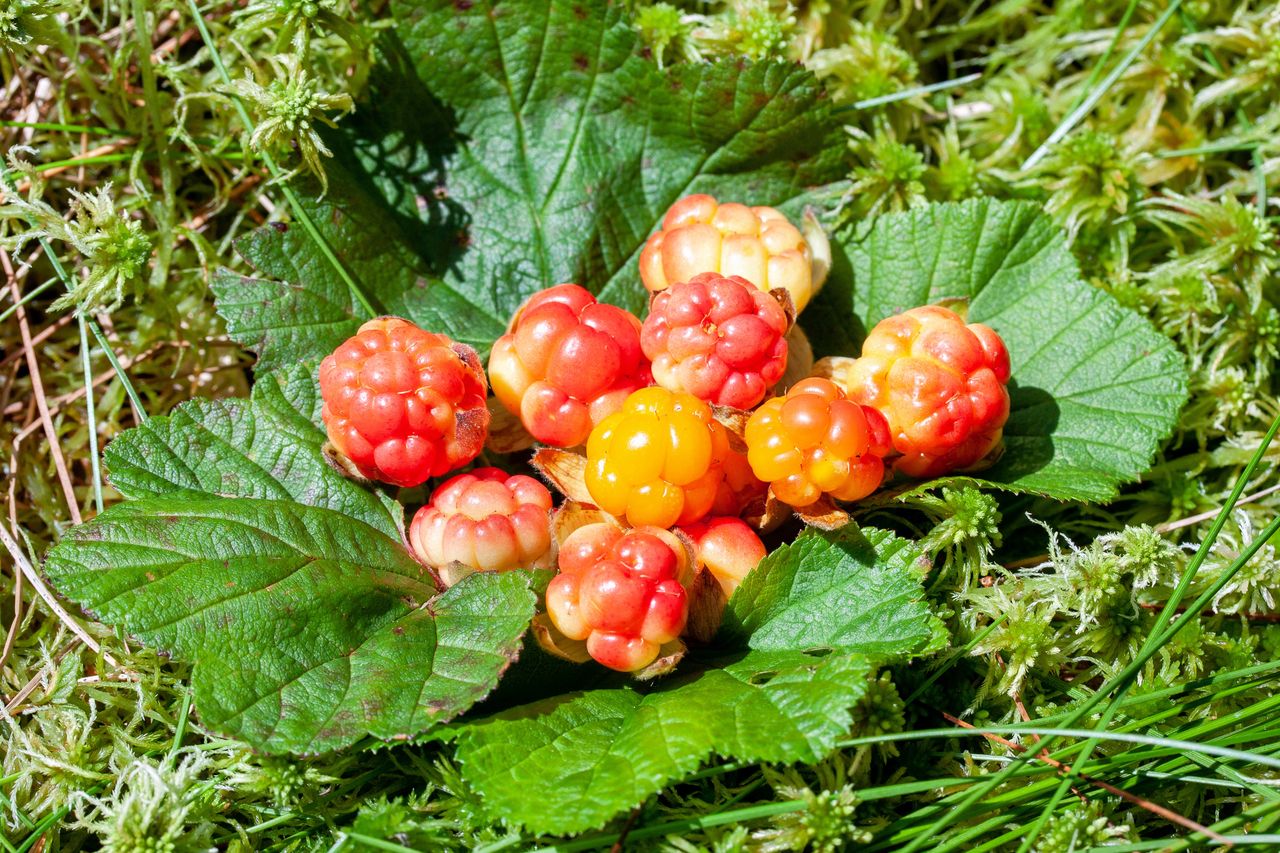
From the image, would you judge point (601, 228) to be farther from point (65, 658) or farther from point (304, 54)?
point (65, 658)

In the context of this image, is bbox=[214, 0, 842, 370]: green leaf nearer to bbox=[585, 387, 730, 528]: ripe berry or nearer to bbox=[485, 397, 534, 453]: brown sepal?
bbox=[485, 397, 534, 453]: brown sepal

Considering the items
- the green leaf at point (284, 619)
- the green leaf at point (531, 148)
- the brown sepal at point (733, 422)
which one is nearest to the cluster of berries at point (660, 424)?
the brown sepal at point (733, 422)

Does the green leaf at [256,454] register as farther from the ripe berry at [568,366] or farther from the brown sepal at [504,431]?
the ripe berry at [568,366]

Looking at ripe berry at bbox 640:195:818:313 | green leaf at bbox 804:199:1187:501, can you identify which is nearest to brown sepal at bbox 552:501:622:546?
ripe berry at bbox 640:195:818:313

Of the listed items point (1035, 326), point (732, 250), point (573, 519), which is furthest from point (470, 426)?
point (1035, 326)

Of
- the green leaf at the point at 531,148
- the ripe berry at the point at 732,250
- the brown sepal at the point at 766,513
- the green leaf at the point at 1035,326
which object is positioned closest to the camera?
the brown sepal at the point at 766,513

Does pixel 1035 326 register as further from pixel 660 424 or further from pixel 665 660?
pixel 665 660
